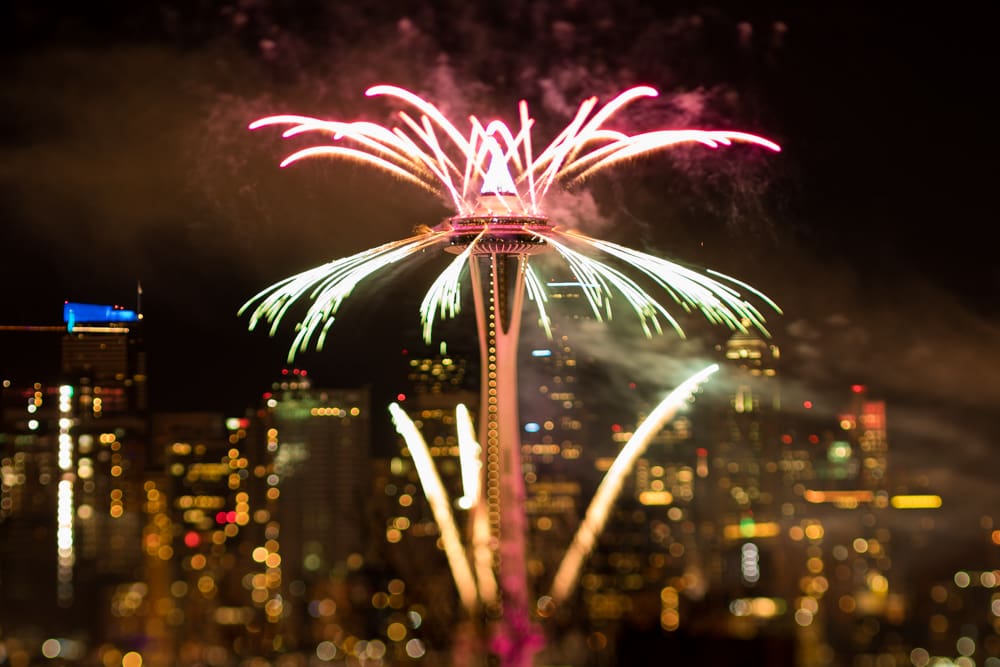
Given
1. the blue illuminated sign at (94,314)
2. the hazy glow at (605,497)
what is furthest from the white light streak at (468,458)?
the blue illuminated sign at (94,314)

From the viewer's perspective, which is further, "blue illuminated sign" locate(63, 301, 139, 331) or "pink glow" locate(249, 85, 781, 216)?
"blue illuminated sign" locate(63, 301, 139, 331)

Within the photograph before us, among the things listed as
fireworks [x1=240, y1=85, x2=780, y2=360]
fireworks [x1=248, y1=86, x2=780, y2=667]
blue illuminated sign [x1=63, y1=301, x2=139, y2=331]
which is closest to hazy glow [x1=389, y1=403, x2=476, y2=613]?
fireworks [x1=248, y1=86, x2=780, y2=667]

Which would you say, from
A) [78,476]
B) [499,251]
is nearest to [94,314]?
[78,476]

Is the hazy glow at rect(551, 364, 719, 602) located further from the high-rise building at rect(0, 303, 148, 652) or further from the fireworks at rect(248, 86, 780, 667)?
the high-rise building at rect(0, 303, 148, 652)

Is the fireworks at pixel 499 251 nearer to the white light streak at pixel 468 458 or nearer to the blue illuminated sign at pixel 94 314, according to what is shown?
the white light streak at pixel 468 458

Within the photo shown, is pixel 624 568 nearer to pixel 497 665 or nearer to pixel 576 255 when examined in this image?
pixel 497 665

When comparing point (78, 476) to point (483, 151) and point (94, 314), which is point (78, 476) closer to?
point (94, 314)
